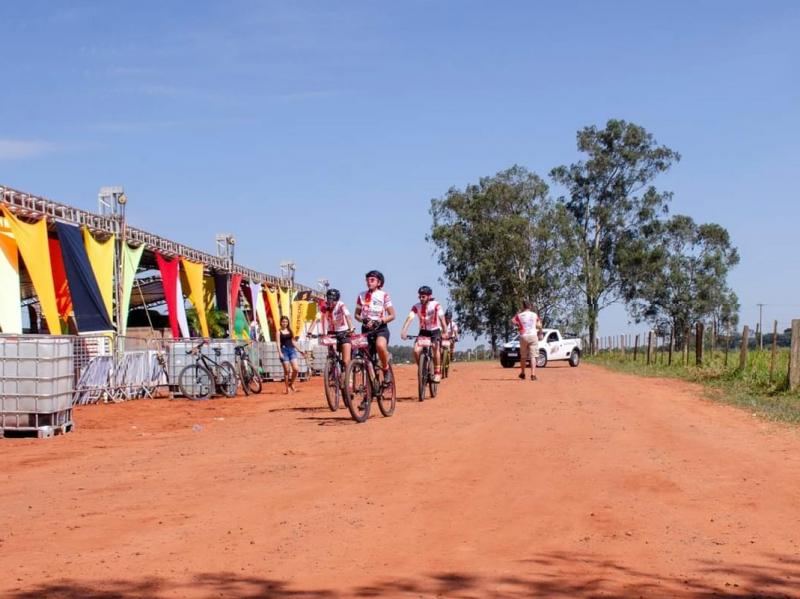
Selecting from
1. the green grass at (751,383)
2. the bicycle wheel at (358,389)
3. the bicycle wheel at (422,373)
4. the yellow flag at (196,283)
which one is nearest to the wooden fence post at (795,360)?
the green grass at (751,383)

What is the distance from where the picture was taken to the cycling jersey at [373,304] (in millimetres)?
13258

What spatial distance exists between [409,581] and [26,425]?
375 inches

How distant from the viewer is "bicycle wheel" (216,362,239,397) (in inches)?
840

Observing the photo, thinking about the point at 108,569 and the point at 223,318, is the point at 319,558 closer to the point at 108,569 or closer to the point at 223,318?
the point at 108,569

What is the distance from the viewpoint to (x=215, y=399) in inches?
824

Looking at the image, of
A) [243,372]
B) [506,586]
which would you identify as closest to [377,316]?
[506,586]

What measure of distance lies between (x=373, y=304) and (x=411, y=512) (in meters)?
6.92

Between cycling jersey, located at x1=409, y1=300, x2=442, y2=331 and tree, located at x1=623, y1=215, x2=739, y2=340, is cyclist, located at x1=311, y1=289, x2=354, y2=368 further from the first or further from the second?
tree, located at x1=623, y1=215, x2=739, y2=340

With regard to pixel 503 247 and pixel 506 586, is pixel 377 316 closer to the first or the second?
pixel 506 586

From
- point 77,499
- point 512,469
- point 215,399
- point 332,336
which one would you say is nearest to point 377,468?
point 512,469

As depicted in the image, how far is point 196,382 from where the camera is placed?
2102 centimetres

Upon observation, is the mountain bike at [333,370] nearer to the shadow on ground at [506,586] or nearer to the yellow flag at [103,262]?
the yellow flag at [103,262]

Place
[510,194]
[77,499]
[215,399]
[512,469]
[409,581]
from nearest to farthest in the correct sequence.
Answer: [409,581]
[77,499]
[512,469]
[215,399]
[510,194]

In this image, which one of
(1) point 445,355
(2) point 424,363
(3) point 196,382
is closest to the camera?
(2) point 424,363
